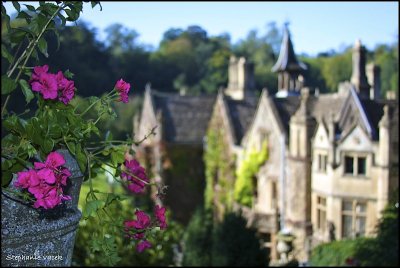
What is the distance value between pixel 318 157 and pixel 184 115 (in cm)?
968

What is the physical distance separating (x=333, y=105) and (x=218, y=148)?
6424mm

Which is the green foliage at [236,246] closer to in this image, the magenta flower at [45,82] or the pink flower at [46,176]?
the magenta flower at [45,82]

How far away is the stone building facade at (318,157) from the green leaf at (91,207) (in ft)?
49.6

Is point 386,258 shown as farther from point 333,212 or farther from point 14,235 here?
point 14,235

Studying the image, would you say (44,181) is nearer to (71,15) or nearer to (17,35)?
(17,35)

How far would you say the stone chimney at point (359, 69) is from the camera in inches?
858

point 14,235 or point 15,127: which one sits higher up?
point 15,127

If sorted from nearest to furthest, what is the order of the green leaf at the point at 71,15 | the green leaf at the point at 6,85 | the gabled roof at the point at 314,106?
1. the green leaf at the point at 6,85
2. the green leaf at the point at 71,15
3. the gabled roof at the point at 314,106

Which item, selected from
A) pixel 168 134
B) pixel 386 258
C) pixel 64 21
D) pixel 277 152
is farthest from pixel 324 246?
pixel 64 21

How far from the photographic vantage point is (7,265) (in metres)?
2.18

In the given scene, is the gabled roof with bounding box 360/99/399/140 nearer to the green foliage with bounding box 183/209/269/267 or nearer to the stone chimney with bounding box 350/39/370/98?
the stone chimney with bounding box 350/39/370/98

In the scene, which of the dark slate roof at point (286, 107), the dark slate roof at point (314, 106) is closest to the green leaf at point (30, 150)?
the dark slate roof at point (314, 106)

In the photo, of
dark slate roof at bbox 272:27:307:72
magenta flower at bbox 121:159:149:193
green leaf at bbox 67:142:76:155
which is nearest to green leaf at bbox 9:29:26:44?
green leaf at bbox 67:142:76:155

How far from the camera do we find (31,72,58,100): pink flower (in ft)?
7.27
